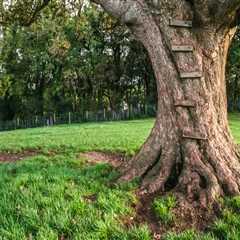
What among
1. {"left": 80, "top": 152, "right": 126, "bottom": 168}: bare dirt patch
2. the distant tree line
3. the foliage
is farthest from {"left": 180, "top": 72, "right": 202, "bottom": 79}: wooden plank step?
the foliage

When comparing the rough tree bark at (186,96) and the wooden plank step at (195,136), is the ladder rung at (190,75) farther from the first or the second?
the wooden plank step at (195,136)

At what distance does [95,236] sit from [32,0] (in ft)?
34.0

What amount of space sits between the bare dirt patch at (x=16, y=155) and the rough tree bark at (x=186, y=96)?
563cm

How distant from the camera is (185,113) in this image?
24.6ft

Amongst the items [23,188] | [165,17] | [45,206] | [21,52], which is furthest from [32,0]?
[21,52]

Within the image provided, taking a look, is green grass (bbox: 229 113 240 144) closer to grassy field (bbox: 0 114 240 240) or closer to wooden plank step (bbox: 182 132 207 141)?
wooden plank step (bbox: 182 132 207 141)

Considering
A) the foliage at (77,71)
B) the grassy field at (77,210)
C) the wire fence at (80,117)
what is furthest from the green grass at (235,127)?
the foliage at (77,71)

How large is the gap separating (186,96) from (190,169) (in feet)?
4.06

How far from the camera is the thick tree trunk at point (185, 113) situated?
7277 mm

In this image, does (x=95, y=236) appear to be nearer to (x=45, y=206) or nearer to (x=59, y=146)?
(x=45, y=206)

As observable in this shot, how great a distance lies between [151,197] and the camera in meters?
6.93

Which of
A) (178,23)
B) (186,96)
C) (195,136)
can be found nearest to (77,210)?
(195,136)

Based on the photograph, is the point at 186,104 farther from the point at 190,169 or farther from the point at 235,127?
the point at 235,127

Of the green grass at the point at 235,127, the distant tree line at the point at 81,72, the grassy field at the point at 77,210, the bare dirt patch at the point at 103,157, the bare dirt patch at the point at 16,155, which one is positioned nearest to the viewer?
the grassy field at the point at 77,210
